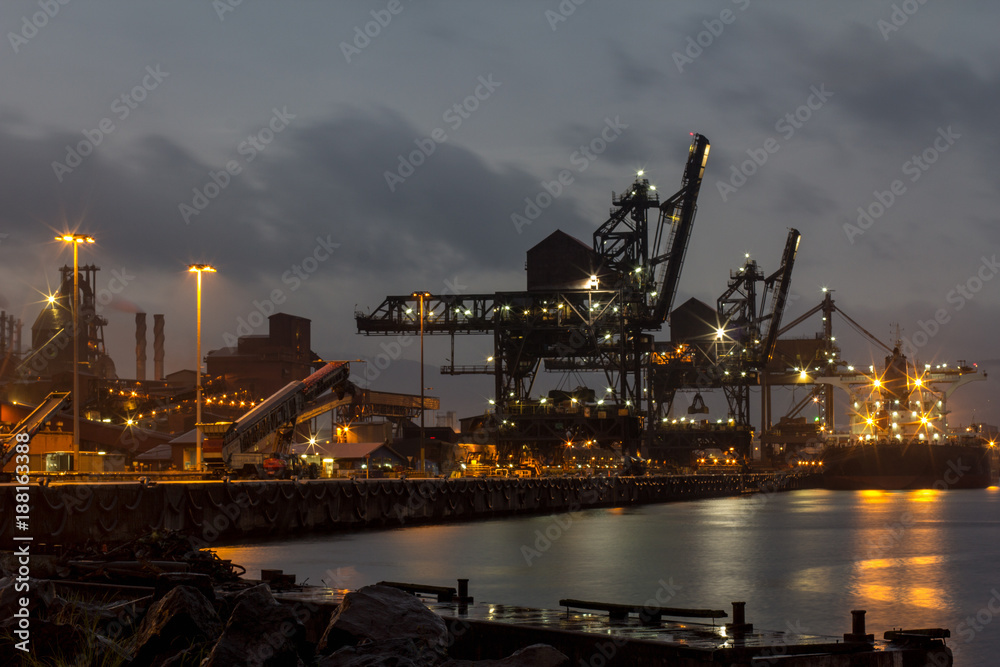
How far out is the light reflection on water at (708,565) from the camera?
25594mm

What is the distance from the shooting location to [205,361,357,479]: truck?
147ft

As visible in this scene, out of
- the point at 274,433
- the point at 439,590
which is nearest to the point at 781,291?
the point at 274,433

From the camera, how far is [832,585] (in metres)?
31.0

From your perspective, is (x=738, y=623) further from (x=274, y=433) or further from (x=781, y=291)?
(x=781, y=291)

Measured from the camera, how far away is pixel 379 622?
11.4 metres

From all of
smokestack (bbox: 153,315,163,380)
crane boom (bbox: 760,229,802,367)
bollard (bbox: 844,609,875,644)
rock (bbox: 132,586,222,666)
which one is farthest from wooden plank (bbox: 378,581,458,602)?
smokestack (bbox: 153,315,163,380)

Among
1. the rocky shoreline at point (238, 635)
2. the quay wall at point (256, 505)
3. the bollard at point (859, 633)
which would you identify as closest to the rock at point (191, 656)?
the rocky shoreline at point (238, 635)

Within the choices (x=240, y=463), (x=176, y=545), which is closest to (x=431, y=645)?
(x=176, y=545)

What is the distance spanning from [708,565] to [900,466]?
100m

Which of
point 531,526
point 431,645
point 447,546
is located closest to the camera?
point 431,645

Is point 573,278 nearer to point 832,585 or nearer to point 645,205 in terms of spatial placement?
point 645,205

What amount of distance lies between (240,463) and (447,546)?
1169 centimetres

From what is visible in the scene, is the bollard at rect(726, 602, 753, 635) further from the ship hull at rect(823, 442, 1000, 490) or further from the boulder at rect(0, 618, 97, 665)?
the ship hull at rect(823, 442, 1000, 490)

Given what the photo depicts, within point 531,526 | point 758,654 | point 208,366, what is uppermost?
point 208,366
